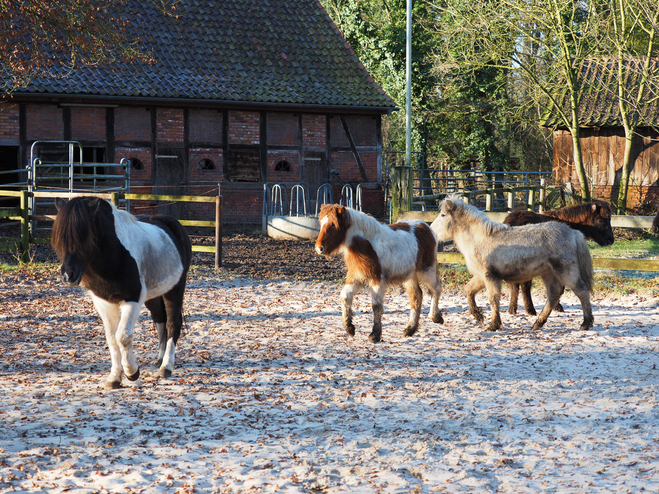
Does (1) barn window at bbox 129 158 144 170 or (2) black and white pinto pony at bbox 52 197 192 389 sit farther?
(1) barn window at bbox 129 158 144 170

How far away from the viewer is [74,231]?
5.21 m

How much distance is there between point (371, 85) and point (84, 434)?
62.2 ft

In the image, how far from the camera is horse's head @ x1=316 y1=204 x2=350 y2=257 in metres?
7.52

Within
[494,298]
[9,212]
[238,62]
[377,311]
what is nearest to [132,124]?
[238,62]

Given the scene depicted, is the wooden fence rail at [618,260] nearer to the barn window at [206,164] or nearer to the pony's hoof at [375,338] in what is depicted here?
the pony's hoof at [375,338]

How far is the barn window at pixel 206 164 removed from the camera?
2031 cm

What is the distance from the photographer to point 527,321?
29.0 ft

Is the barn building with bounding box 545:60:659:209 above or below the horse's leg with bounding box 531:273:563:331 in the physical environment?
above

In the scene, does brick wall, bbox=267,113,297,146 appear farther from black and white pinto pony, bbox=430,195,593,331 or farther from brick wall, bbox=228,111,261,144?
black and white pinto pony, bbox=430,195,593,331

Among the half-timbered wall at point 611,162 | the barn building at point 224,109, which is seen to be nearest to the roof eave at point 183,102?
the barn building at point 224,109

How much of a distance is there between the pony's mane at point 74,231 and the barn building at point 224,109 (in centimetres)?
1364

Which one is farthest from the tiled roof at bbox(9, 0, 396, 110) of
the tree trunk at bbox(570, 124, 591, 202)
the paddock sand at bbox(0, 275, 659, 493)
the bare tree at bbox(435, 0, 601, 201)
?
the paddock sand at bbox(0, 275, 659, 493)

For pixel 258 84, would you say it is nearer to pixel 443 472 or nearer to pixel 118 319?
pixel 118 319

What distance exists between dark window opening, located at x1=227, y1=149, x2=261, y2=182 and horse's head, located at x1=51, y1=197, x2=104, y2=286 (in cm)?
1543
